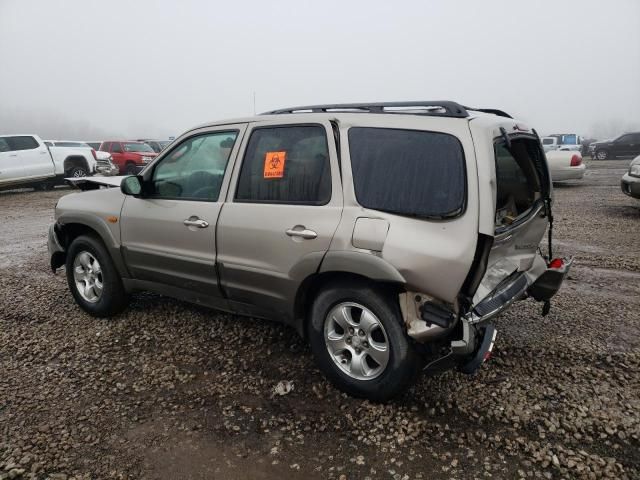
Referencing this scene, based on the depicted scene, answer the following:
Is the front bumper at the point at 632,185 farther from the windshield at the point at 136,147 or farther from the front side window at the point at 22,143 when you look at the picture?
the windshield at the point at 136,147

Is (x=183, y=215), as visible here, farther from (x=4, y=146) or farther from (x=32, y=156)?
(x=32, y=156)

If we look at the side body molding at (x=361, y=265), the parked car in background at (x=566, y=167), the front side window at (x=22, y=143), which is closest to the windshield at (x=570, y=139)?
the parked car in background at (x=566, y=167)

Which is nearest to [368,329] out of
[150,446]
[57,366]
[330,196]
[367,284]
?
[367,284]

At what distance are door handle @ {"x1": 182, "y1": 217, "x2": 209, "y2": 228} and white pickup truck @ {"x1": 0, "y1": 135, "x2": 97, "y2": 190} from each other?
1350cm

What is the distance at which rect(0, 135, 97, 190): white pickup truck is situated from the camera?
14172 millimetres

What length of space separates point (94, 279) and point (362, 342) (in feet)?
8.94

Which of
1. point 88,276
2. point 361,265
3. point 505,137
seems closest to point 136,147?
point 88,276

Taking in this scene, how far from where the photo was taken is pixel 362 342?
2.89m

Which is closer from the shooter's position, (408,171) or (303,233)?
(408,171)

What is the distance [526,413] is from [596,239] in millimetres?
5392

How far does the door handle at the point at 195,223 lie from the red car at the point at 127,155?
18.1m

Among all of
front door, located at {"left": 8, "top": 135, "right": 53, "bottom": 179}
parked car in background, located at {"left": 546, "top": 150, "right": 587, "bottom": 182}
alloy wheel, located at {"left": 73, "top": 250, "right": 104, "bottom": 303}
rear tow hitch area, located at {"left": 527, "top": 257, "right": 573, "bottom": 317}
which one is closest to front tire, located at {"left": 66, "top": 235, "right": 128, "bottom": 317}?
alloy wheel, located at {"left": 73, "top": 250, "right": 104, "bottom": 303}

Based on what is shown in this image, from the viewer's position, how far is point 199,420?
9.25 feet

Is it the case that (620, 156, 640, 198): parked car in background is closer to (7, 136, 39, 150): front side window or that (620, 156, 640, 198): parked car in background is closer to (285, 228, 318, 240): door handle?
(285, 228, 318, 240): door handle
